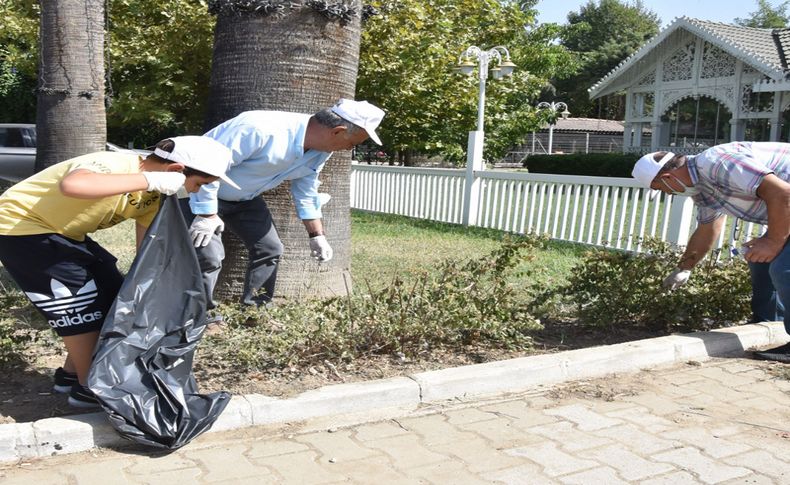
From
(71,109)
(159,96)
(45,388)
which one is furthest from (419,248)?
(159,96)

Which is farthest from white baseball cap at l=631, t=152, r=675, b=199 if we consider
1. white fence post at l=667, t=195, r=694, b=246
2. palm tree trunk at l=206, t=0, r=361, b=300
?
white fence post at l=667, t=195, r=694, b=246

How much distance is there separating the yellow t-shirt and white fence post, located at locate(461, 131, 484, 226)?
29.3 feet

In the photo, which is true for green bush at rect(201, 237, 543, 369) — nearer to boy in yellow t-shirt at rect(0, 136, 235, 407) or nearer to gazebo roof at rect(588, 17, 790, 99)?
boy in yellow t-shirt at rect(0, 136, 235, 407)

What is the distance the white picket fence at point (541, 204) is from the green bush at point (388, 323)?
3350mm

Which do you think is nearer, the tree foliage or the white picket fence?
the white picket fence

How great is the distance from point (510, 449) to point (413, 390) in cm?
66

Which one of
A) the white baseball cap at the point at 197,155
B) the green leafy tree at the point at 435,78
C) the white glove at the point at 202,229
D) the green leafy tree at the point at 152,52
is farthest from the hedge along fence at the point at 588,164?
the white baseball cap at the point at 197,155

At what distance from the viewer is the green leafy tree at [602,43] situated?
192 ft

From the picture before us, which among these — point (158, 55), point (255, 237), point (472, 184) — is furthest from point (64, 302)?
point (158, 55)

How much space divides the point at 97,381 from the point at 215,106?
274cm

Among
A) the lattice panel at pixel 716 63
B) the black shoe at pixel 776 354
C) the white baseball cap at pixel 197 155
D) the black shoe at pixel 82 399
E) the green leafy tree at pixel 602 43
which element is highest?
the green leafy tree at pixel 602 43

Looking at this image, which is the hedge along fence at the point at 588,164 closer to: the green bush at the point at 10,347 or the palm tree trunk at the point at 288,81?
the palm tree trunk at the point at 288,81

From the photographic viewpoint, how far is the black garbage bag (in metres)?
3.07

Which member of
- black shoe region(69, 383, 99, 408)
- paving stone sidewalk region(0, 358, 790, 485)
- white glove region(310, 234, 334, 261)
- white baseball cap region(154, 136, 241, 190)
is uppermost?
white baseball cap region(154, 136, 241, 190)
